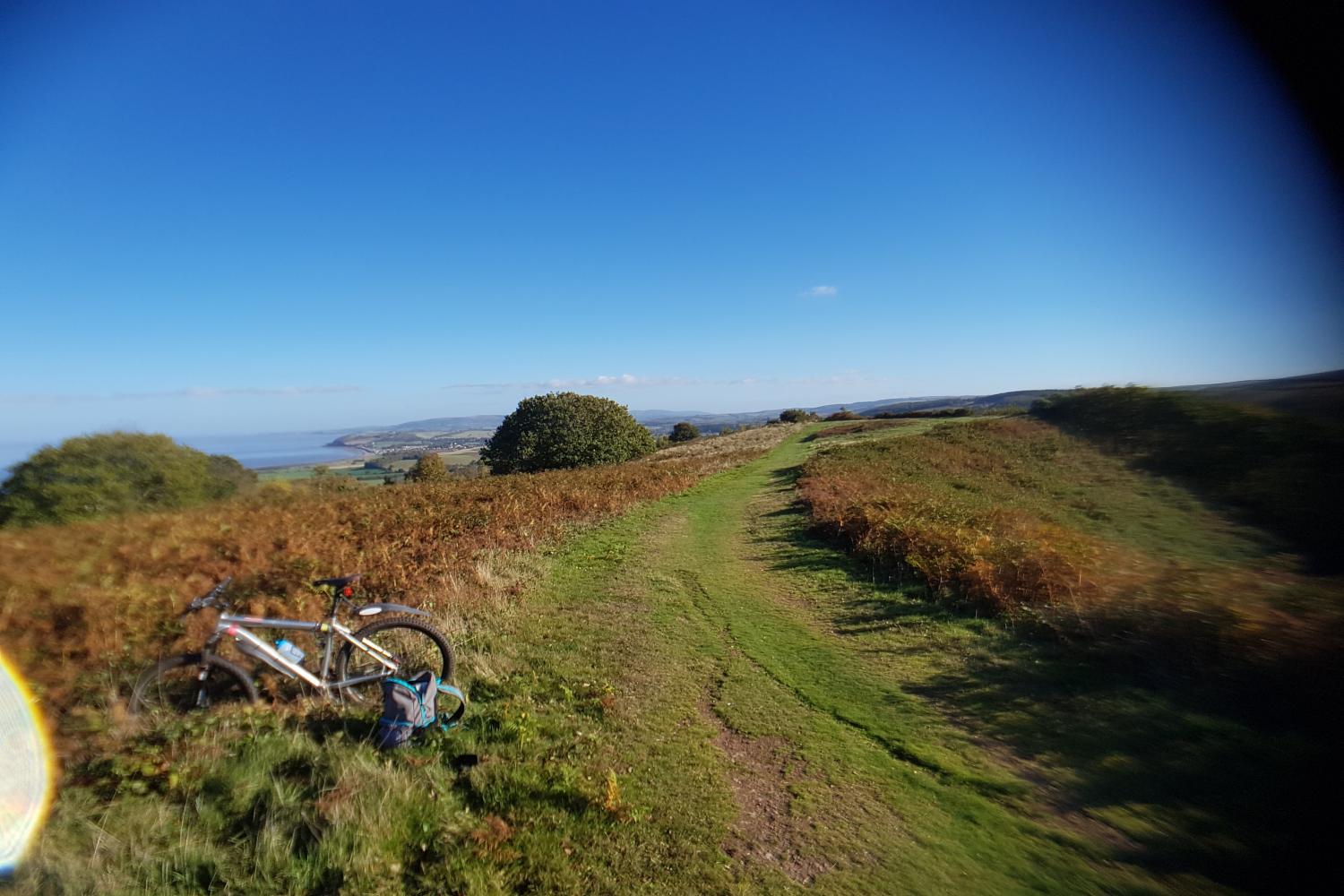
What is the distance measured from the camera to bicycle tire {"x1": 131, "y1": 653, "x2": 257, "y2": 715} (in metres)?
4.48

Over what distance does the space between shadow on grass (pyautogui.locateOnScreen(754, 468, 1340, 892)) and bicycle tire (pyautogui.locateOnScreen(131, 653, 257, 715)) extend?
613 cm

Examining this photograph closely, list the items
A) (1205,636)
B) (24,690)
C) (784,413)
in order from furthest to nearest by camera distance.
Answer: (784,413), (1205,636), (24,690)

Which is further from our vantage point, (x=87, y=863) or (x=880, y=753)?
(x=880, y=753)

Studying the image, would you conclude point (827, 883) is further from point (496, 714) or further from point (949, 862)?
point (496, 714)

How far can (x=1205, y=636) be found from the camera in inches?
205

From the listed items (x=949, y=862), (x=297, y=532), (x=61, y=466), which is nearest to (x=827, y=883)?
(x=949, y=862)

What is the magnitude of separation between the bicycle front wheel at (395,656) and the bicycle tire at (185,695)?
693 mm

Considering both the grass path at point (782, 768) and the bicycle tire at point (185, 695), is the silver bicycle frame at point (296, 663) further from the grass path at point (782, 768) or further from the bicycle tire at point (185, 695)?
the grass path at point (782, 768)

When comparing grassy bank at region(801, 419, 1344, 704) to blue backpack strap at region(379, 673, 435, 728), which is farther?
grassy bank at region(801, 419, 1344, 704)

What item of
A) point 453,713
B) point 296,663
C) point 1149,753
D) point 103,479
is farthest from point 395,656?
point 1149,753

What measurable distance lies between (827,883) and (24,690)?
6078mm

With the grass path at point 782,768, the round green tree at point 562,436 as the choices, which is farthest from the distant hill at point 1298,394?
the round green tree at point 562,436

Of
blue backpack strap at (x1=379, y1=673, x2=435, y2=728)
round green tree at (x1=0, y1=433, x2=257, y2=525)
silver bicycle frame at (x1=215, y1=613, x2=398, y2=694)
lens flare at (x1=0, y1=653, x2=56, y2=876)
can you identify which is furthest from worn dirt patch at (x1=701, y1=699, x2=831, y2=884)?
round green tree at (x1=0, y1=433, x2=257, y2=525)

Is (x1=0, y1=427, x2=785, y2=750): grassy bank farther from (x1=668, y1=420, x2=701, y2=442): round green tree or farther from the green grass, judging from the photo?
(x1=668, y1=420, x2=701, y2=442): round green tree
